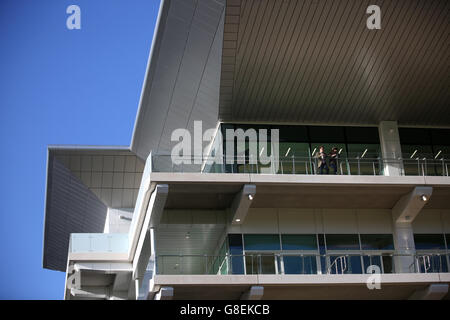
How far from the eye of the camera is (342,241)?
2747 centimetres

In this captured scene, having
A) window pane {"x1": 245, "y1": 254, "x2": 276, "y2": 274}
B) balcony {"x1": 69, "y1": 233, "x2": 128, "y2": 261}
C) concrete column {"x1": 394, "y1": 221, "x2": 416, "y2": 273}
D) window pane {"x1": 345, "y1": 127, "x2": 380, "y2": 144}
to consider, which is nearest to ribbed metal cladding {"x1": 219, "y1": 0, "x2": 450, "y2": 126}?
window pane {"x1": 345, "y1": 127, "x2": 380, "y2": 144}

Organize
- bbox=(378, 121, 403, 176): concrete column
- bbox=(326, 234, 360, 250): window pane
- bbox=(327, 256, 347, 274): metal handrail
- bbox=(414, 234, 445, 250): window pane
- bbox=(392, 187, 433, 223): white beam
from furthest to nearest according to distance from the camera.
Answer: bbox=(378, 121, 403, 176): concrete column
bbox=(414, 234, 445, 250): window pane
bbox=(326, 234, 360, 250): window pane
bbox=(392, 187, 433, 223): white beam
bbox=(327, 256, 347, 274): metal handrail

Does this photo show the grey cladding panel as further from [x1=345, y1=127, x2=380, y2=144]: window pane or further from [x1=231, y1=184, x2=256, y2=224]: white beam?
[x1=345, y1=127, x2=380, y2=144]: window pane

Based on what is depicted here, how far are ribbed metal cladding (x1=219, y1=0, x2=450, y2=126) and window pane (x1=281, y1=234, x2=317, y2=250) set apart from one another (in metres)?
4.98

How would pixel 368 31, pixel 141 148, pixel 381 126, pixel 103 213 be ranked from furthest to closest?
pixel 103 213 < pixel 141 148 < pixel 381 126 < pixel 368 31

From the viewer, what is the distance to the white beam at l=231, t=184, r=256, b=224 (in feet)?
84.2

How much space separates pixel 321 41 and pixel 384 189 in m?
6.01

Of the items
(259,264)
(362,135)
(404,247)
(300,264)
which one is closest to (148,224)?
(259,264)

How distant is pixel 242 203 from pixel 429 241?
25.1ft

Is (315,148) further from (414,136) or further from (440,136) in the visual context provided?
(440,136)

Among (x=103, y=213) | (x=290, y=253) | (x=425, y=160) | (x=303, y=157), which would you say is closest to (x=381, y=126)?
(x=425, y=160)
